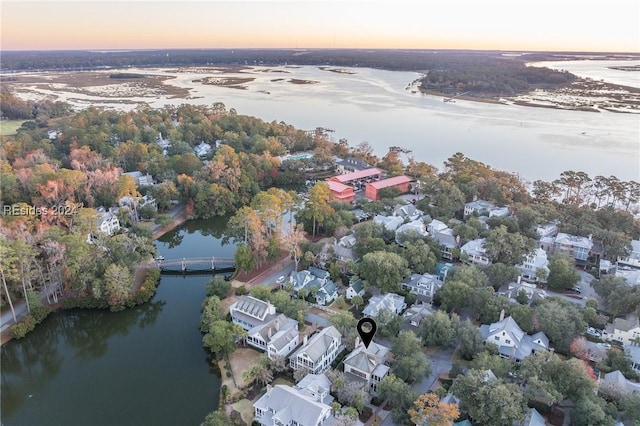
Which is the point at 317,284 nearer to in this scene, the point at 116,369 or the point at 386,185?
the point at 116,369

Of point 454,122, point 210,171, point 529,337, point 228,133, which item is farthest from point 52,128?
point 529,337

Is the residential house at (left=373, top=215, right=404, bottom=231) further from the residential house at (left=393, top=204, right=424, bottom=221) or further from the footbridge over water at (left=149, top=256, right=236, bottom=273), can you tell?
the footbridge over water at (left=149, top=256, right=236, bottom=273)

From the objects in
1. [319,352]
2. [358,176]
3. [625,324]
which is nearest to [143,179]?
[358,176]

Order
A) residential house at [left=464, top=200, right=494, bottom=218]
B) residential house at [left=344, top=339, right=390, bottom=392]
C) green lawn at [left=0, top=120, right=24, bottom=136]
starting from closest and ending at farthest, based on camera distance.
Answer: residential house at [left=344, top=339, right=390, bottom=392] < residential house at [left=464, top=200, right=494, bottom=218] < green lawn at [left=0, top=120, right=24, bottom=136]

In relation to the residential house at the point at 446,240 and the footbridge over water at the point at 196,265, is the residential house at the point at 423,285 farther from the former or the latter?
the footbridge over water at the point at 196,265

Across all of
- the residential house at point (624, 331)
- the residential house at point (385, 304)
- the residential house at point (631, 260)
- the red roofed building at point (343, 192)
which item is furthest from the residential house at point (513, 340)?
the red roofed building at point (343, 192)

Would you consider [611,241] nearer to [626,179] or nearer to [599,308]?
[599,308]

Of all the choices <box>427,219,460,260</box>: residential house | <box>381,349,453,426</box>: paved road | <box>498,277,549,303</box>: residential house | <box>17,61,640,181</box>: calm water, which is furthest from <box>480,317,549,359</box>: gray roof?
<box>17,61,640,181</box>: calm water
